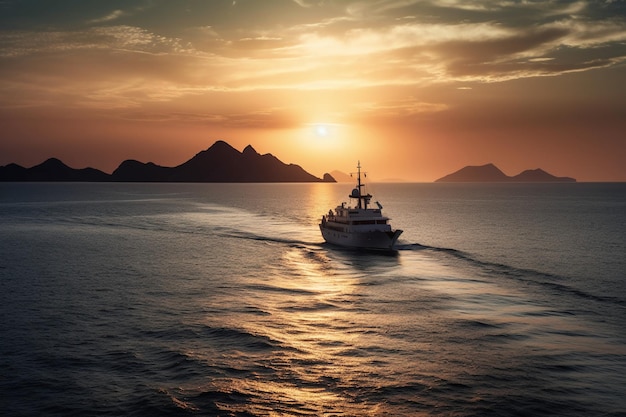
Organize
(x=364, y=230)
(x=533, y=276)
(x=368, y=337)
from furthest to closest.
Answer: (x=364, y=230), (x=533, y=276), (x=368, y=337)

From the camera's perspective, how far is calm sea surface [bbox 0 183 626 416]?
24234 millimetres

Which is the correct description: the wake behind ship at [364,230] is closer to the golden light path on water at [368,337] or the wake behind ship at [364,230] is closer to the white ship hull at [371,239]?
the white ship hull at [371,239]

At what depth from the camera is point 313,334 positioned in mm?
34438

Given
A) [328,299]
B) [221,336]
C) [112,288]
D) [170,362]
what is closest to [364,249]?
[328,299]

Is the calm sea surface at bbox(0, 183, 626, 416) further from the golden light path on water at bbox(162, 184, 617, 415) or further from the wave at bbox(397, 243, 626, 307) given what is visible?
the wave at bbox(397, 243, 626, 307)

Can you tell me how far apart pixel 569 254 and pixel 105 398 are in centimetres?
6999

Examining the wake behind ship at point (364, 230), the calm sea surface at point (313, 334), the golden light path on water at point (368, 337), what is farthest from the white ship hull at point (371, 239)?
the golden light path on water at point (368, 337)

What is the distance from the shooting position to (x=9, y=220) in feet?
454

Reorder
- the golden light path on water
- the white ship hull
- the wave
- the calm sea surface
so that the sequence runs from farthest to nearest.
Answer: the white ship hull < the wave < the golden light path on water < the calm sea surface

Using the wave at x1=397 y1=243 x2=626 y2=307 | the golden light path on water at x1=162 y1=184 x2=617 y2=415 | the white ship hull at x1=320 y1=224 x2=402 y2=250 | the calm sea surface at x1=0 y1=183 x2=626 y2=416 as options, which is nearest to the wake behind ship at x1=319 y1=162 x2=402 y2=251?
the white ship hull at x1=320 y1=224 x2=402 y2=250

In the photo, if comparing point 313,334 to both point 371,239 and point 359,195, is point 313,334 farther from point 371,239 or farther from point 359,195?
point 359,195

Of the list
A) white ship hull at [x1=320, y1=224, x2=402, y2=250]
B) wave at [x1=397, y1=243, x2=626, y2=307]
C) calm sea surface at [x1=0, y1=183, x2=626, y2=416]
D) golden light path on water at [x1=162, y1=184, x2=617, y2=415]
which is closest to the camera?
calm sea surface at [x1=0, y1=183, x2=626, y2=416]

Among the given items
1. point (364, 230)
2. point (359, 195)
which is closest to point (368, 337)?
point (364, 230)

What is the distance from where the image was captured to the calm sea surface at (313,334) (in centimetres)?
2423
